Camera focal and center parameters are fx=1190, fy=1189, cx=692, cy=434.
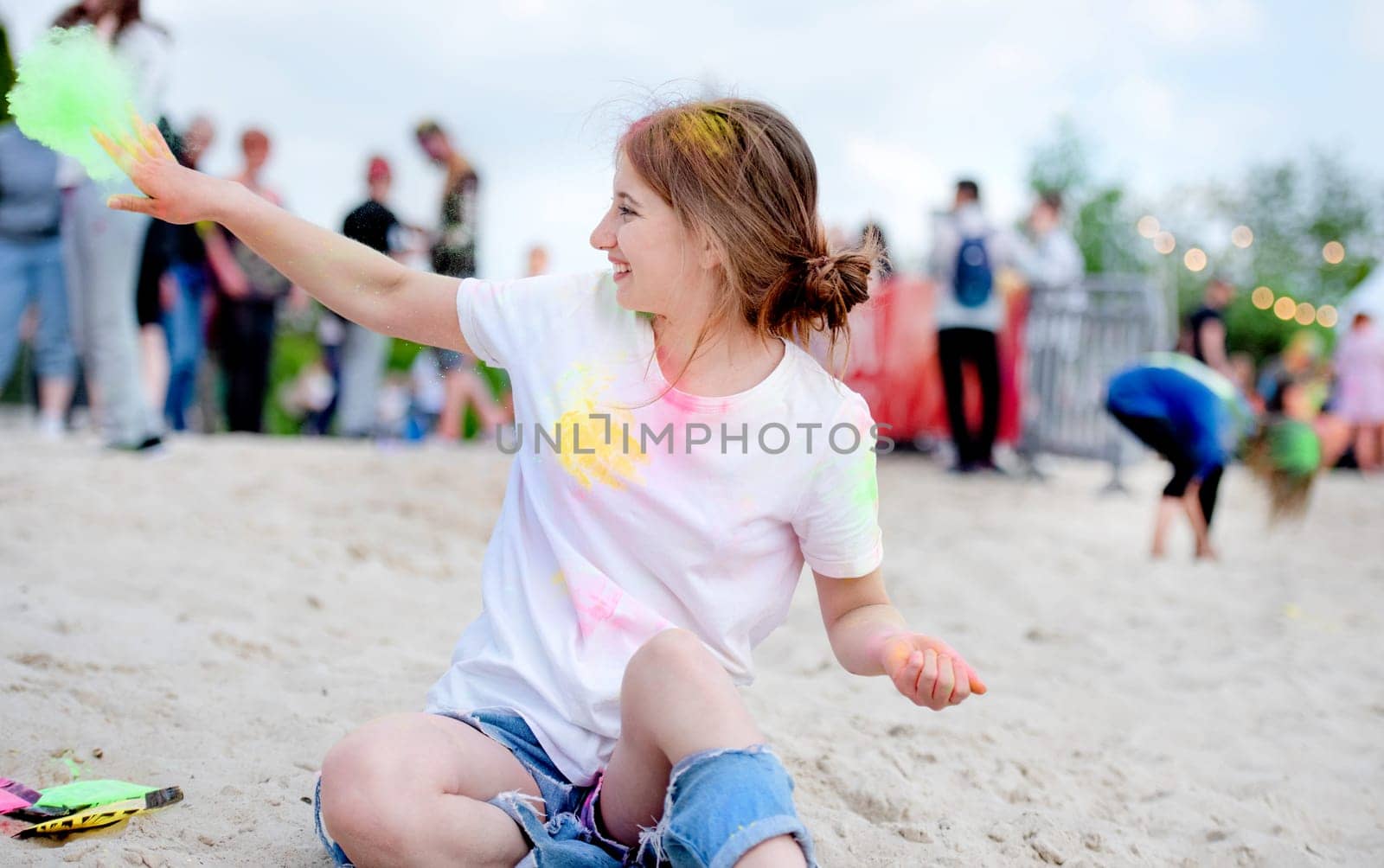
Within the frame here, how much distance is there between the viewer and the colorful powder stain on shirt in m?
1.62

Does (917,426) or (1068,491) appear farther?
→ (917,426)

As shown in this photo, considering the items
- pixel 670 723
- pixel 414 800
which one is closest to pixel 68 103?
pixel 414 800

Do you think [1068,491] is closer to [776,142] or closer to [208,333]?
[208,333]

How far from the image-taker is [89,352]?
5.10m

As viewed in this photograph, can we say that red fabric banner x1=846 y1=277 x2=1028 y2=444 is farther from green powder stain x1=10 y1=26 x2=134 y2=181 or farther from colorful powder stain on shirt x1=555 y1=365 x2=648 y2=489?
green powder stain x1=10 y1=26 x2=134 y2=181

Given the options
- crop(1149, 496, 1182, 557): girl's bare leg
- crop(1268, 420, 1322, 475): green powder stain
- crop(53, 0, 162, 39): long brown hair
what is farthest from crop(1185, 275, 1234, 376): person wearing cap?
crop(53, 0, 162, 39): long brown hair

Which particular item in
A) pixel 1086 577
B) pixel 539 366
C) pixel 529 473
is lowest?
pixel 1086 577

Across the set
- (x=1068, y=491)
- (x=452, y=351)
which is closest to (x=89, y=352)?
(x=452, y=351)

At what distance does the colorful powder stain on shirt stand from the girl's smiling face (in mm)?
134

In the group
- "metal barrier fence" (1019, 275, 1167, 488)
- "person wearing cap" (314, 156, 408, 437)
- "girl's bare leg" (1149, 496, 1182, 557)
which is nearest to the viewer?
"person wearing cap" (314, 156, 408, 437)

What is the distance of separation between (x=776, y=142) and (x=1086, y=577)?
3498mm

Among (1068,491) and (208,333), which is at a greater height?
(208,333)

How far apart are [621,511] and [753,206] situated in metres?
0.45

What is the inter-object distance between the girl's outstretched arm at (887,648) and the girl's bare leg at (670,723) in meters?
0.22
